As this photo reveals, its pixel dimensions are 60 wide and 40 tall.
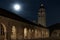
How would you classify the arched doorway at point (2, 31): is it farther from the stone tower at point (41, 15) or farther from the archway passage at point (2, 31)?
the stone tower at point (41, 15)

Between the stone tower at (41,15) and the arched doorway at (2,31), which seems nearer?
the arched doorway at (2,31)

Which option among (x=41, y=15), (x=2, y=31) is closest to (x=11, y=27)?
(x=2, y=31)

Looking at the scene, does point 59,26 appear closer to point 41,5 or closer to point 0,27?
point 41,5

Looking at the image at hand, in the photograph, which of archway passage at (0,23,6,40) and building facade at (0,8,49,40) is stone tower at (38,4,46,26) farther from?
archway passage at (0,23,6,40)

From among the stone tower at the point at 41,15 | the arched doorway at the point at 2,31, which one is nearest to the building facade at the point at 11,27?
the arched doorway at the point at 2,31

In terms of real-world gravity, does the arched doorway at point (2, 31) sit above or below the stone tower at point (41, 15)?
below

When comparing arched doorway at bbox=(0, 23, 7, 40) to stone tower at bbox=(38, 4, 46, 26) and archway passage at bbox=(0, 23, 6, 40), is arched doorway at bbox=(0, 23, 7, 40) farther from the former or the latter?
stone tower at bbox=(38, 4, 46, 26)

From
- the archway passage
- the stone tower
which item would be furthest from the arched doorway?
the stone tower

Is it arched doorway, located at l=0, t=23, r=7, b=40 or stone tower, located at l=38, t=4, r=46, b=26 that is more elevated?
stone tower, located at l=38, t=4, r=46, b=26

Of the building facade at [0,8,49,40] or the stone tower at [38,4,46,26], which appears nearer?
the building facade at [0,8,49,40]

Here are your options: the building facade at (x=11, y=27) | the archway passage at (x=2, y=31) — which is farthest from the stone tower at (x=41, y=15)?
the archway passage at (x=2, y=31)

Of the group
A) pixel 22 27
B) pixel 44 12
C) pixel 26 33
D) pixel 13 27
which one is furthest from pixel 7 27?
pixel 44 12

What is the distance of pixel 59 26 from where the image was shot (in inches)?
2279

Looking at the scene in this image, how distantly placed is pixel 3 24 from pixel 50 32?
35140 millimetres
